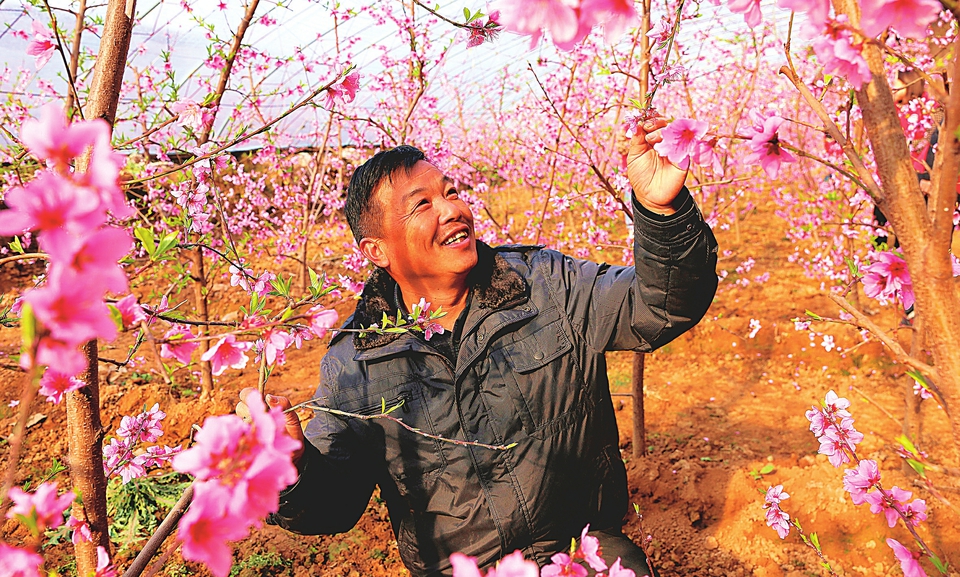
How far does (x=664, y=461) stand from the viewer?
11.6 feet

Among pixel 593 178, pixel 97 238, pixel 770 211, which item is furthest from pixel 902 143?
pixel 770 211

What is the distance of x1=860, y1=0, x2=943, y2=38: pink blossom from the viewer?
1.99 ft

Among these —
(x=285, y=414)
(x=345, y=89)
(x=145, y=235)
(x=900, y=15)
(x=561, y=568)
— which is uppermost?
(x=345, y=89)

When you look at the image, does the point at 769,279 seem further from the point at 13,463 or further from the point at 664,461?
the point at 13,463

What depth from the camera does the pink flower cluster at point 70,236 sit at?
49 cm

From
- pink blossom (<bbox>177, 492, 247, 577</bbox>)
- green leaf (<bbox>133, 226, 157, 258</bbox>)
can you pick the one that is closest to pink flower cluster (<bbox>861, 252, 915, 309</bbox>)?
pink blossom (<bbox>177, 492, 247, 577</bbox>)

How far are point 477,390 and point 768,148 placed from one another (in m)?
1.27

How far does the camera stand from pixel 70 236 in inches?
19.4

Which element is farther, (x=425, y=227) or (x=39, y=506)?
(x=425, y=227)

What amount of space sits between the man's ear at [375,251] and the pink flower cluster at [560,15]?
158 centimetres

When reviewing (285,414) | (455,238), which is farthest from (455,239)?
(285,414)

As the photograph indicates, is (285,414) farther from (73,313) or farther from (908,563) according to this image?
(908,563)

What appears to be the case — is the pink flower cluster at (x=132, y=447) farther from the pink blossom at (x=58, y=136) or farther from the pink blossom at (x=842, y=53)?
the pink blossom at (x=842, y=53)

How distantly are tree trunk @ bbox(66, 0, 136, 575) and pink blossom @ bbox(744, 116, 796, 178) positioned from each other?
4.42 ft
